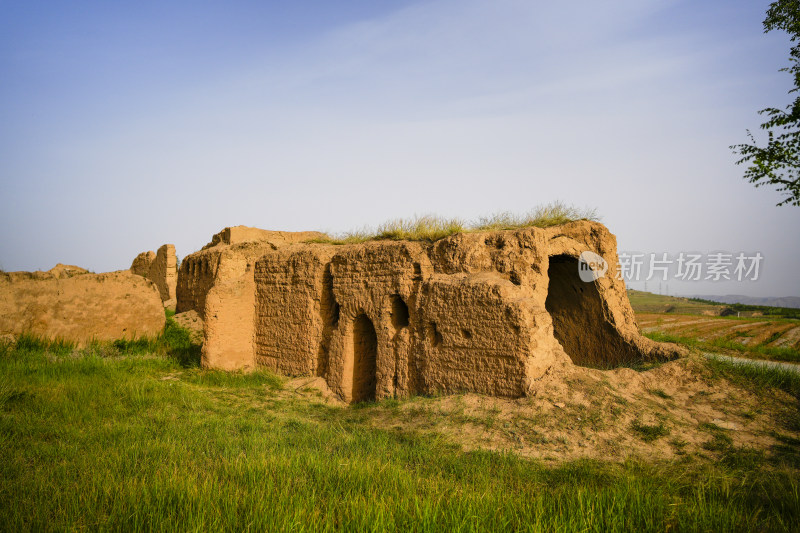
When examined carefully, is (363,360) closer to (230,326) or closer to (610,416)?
(230,326)

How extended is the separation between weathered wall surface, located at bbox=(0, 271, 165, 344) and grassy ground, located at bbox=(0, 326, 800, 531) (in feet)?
8.13

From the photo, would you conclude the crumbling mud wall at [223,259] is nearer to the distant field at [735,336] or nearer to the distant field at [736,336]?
the distant field at [735,336]

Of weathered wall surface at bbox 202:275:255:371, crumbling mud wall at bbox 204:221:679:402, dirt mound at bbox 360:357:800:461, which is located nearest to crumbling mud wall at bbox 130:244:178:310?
weathered wall surface at bbox 202:275:255:371

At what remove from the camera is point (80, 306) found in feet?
33.0

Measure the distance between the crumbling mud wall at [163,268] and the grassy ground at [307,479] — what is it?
892cm

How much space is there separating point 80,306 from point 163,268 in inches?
268

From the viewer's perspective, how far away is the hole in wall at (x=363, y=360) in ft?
30.3

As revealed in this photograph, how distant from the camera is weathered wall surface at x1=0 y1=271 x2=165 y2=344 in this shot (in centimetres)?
942

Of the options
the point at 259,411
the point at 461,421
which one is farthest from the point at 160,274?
the point at 461,421

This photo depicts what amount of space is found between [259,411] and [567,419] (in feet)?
14.3

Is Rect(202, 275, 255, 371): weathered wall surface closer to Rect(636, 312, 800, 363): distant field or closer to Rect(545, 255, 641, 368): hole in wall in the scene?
Rect(545, 255, 641, 368): hole in wall

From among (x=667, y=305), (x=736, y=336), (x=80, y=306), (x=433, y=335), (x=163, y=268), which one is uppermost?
(x=163, y=268)

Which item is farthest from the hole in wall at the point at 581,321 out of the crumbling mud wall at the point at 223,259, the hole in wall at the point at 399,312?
the crumbling mud wall at the point at 223,259

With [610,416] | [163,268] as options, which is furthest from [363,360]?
[163,268]
